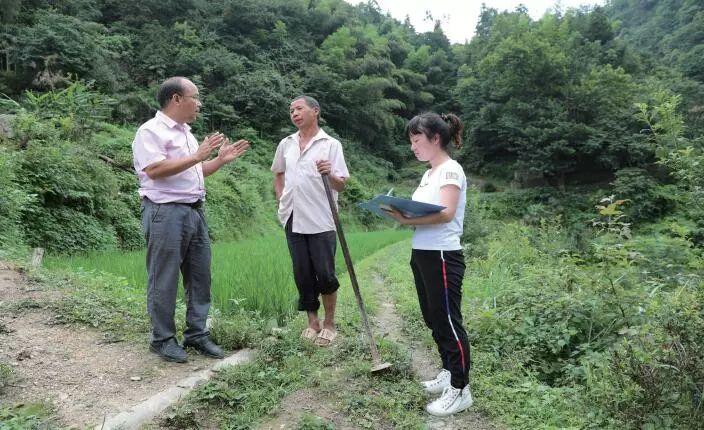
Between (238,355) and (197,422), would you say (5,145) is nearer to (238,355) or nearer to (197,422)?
(238,355)

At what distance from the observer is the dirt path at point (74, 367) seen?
241cm

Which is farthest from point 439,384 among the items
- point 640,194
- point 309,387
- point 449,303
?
point 640,194

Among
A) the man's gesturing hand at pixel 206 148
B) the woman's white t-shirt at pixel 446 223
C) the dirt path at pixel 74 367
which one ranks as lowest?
the dirt path at pixel 74 367

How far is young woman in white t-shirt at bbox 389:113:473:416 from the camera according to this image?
8.48 ft

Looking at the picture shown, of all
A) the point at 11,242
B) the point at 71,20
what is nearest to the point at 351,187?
the point at 71,20

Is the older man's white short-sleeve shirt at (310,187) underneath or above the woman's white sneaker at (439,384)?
above

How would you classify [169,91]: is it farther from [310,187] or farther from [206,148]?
[310,187]

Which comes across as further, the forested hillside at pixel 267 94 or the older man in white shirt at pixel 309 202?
the forested hillside at pixel 267 94

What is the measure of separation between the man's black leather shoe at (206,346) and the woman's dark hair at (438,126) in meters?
→ 1.97

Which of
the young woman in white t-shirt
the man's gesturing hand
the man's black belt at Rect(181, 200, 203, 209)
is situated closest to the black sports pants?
the young woman in white t-shirt

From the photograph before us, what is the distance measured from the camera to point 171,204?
→ 304cm

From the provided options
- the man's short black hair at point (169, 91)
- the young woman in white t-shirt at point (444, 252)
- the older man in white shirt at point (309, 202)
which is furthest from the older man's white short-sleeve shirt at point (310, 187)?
the young woman in white t-shirt at point (444, 252)

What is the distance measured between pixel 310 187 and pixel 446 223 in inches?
A: 50.8

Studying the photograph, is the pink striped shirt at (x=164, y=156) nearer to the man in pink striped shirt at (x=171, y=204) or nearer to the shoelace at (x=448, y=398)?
the man in pink striped shirt at (x=171, y=204)
